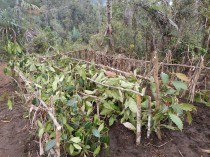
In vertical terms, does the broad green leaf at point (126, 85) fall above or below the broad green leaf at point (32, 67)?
below

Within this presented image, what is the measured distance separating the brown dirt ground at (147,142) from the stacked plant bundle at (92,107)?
0.28 ft

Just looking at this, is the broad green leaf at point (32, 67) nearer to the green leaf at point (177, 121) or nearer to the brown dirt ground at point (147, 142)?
the brown dirt ground at point (147, 142)

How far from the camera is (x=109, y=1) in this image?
19.4 feet

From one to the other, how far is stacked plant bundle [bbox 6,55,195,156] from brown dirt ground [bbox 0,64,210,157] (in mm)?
87

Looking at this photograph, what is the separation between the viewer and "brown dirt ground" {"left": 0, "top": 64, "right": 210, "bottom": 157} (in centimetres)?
174

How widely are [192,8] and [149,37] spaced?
1.02 m

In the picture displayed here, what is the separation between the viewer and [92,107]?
190 centimetres

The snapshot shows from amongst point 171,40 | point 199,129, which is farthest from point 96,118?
point 171,40

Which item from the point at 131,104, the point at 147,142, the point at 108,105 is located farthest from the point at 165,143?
the point at 108,105

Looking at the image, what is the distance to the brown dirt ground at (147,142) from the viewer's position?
174cm

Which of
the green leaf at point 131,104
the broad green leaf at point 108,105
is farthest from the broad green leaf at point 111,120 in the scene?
the green leaf at point 131,104

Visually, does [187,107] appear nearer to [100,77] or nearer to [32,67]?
[100,77]

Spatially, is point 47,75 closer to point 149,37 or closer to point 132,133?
point 132,133

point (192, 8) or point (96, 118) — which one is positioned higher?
point (192, 8)
